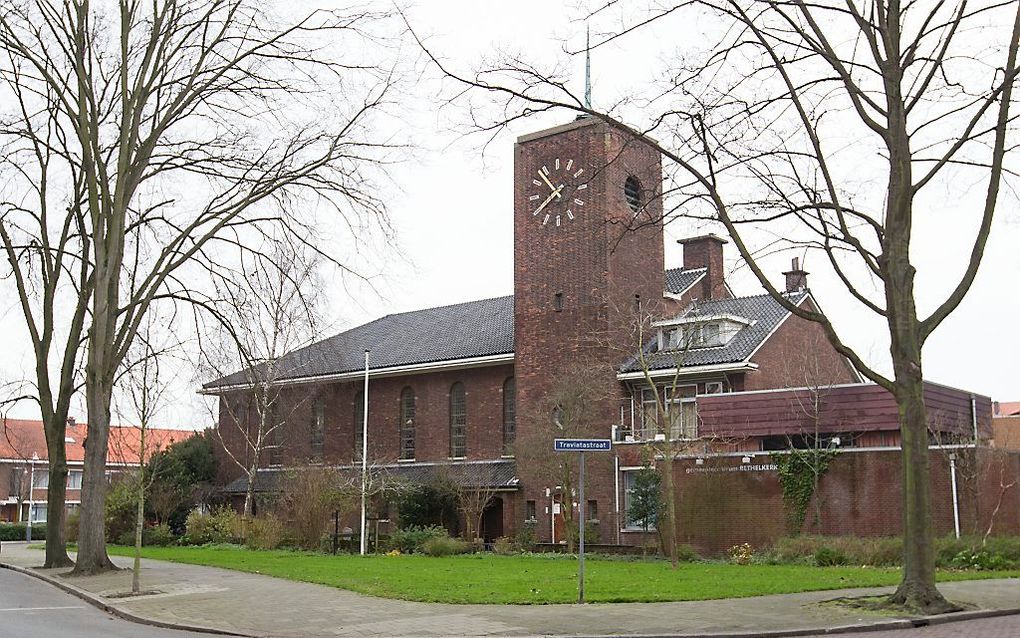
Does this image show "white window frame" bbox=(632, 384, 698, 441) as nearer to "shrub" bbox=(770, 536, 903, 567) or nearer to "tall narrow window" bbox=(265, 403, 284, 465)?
Answer: "shrub" bbox=(770, 536, 903, 567)

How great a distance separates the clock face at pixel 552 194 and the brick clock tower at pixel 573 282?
0.04 m

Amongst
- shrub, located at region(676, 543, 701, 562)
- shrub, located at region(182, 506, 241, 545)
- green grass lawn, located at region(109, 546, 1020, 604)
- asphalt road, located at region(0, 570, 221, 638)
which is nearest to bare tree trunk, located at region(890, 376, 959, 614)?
green grass lawn, located at region(109, 546, 1020, 604)

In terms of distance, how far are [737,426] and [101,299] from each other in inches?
790

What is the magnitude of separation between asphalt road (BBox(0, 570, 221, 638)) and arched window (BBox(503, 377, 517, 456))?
22788 millimetres

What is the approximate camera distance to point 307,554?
3359cm

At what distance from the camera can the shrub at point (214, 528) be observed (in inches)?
1598

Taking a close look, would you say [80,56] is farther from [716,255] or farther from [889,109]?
[716,255]

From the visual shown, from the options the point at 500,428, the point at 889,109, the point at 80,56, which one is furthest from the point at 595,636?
the point at 500,428

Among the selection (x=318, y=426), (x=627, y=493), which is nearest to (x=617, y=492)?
(x=627, y=493)

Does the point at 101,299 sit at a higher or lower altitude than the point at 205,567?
higher

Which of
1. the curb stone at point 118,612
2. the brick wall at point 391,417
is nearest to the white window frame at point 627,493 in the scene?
the brick wall at point 391,417

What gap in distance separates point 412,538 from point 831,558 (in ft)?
50.4

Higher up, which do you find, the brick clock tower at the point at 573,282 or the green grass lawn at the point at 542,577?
the brick clock tower at the point at 573,282

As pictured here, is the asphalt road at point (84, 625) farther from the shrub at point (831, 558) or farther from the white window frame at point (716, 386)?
the white window frame at point (716, 386)
